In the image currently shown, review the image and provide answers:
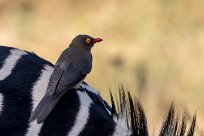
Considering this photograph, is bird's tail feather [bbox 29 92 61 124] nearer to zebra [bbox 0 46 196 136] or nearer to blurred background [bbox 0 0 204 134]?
zebra [bbox 0 46 196 136]

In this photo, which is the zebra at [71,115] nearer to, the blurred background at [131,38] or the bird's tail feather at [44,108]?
the bird's tail feather at [44,108]

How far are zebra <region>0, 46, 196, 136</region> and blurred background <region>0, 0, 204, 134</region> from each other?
458 centimetres

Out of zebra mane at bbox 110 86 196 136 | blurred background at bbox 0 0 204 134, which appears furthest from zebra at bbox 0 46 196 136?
blurred background at bbox 0 0 204 134

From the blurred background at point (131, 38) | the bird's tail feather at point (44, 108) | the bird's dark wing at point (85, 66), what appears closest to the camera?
the bird's tail feather at point (44, 108)

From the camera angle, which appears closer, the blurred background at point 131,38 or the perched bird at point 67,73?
the perched bird at point 67,73

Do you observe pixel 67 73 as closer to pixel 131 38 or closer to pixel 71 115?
pixel 71 115

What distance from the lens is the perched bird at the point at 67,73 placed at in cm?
93

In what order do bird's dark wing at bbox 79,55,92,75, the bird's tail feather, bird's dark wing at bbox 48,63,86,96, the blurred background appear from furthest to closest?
1. the blurred background
2. bird's dark wing at bbox 79,55,92,75
3. bird's dark wing at bbox 48,63,86,96
4. the bird's tail feather

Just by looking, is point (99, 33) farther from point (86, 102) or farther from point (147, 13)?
point (86, 102)

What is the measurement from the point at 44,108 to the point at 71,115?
2.4 inches

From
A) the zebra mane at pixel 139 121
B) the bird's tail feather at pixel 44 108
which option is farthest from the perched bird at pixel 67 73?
the zebra mane at pixel 139 121

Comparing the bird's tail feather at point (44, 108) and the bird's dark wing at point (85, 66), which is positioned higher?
the bird's dark wing at point (85, 66)

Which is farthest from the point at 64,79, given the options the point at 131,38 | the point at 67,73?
the point at 131,38

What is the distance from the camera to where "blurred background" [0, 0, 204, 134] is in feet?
19.8
